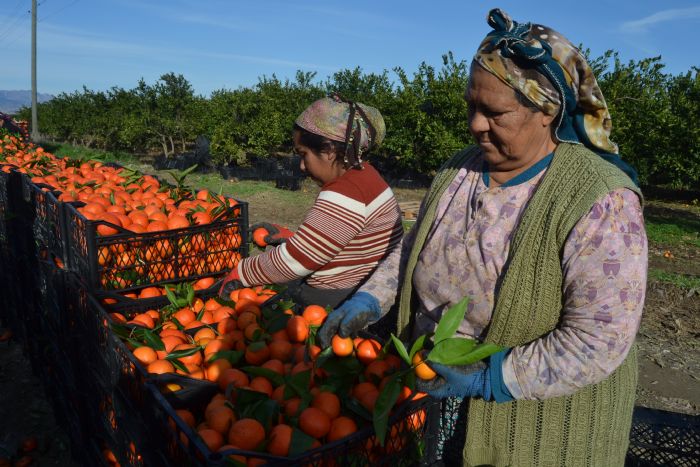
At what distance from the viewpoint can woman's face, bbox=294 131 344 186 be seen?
248 cm

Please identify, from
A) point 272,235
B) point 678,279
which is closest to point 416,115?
point 678,279

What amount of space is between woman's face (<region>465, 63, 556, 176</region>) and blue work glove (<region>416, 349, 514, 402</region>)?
58 centimetres

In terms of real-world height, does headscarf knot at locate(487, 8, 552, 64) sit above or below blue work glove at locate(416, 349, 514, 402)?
above

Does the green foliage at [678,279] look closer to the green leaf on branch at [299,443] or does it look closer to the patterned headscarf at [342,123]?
the patterned headscarf at [342,123]

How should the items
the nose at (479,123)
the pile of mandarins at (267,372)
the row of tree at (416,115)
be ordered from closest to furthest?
the pile of mandarins at (267,372) → the nose at (479,123) → the row of tree at (416,115)

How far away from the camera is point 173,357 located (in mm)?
1811

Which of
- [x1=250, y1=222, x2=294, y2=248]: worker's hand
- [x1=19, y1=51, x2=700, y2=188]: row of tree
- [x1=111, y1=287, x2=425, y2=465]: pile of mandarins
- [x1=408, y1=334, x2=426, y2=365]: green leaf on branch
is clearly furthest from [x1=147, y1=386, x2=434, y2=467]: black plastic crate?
[x1=19, y1=51, x2=700, y2=188]: row of tree

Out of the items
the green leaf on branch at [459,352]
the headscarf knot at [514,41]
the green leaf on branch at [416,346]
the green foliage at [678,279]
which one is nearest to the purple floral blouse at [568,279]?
the green leaf on branch at [459,352]

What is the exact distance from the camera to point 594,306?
4.49 feet

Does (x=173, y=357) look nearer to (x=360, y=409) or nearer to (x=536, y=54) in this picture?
(x=360, y=409)

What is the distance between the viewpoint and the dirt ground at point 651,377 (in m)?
3.48

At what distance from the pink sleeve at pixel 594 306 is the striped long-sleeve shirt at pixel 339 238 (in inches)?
42.6

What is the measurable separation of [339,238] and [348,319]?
0.65 m

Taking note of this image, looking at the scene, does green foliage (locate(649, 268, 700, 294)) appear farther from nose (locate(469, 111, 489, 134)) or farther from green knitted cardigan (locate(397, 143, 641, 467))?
nose (locate(469, 111, 489, 134))
